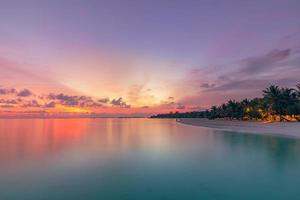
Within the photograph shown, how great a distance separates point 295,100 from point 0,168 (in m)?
66.8

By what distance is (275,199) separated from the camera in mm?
10242

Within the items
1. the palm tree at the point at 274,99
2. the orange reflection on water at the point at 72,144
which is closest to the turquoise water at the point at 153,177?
the orange reflection on water at the point at 72,144

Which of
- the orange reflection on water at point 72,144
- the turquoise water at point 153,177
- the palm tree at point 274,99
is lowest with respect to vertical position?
the turquoise water at point 153,177

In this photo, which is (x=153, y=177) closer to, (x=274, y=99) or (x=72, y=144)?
(x=72, y=144)

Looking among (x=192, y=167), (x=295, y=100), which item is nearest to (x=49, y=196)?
(x=192, y=167)

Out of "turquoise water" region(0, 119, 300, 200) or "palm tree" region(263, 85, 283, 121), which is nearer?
"turquoise water" region(0, 119, 300, 200)

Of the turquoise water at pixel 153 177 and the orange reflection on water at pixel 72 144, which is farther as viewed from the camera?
the orange reflection on water at pixel 72 144

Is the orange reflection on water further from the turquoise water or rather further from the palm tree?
the palm tree

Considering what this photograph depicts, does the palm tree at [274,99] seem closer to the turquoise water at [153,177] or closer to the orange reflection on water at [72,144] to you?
the orange reflection on water at [72,144]

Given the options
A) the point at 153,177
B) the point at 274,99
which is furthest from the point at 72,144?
the point at 274,99

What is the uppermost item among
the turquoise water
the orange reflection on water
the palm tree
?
the palm tree

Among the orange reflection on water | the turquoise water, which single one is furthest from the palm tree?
the turquoise water

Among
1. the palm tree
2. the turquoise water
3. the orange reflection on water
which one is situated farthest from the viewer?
the palm tree

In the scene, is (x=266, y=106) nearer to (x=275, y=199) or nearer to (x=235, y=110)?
(x=235, y=110)
